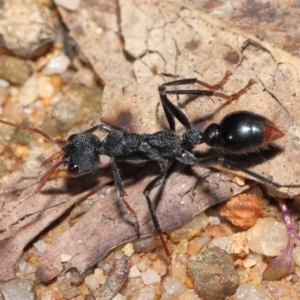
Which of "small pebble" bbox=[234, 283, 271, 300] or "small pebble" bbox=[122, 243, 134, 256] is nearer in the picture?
"small pebble" bbox=[234, 283, 271, 300]

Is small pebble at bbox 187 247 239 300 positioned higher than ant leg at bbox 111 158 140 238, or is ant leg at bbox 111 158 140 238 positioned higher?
ant leg at bbox 111 158 140 238

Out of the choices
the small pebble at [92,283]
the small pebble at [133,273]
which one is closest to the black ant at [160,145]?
the small pebble at [133,273]

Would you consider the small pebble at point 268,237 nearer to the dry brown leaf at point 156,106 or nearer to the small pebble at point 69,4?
the dry brown leaf at point 156,106

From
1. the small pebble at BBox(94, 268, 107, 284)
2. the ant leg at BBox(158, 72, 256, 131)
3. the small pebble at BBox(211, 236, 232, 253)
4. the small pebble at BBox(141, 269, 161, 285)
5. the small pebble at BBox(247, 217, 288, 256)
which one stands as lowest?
the small pebble at BBox(94, 268, 107, 284)

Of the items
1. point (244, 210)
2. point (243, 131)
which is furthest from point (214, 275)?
point (243, 131)

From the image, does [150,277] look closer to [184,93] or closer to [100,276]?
[100,276]

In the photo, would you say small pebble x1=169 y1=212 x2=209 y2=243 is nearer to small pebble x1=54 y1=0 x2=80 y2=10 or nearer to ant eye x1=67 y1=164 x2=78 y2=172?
ant eye x1=67 y1=164 x2=78 y2=172

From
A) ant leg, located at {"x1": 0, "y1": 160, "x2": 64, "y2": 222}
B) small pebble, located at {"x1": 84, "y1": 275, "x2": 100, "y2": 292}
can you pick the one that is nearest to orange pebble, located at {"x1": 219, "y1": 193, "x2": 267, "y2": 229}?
small pebble, located at {"x1": 84, "y1": 275, "x2": 100, "y2": 292}
